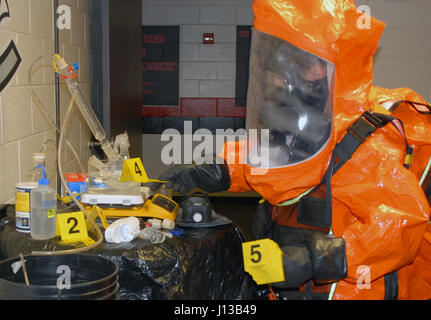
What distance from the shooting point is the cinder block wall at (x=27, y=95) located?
160 cm

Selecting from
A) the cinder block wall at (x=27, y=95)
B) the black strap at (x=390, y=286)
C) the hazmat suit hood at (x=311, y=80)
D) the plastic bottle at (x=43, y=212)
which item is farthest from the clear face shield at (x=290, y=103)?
the cinder block wall at (x=27, y=95)

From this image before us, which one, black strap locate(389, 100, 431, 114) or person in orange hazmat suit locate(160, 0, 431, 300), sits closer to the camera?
person in orange hazmat suit locate(160, 0, 431, 300)

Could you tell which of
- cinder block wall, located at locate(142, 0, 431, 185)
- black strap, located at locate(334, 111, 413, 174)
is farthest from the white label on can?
cinder block wall, located at locate(142, 0, 431, 185)

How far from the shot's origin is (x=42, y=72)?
6.49ft

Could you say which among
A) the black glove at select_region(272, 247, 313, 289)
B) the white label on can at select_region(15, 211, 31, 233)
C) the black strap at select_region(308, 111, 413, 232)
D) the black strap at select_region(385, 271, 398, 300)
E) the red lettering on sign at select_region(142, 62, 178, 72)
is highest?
the red lettering on sign at select_region(142, 62, 178, 72)

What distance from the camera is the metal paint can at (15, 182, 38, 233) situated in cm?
129

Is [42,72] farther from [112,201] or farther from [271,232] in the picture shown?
[271,232]

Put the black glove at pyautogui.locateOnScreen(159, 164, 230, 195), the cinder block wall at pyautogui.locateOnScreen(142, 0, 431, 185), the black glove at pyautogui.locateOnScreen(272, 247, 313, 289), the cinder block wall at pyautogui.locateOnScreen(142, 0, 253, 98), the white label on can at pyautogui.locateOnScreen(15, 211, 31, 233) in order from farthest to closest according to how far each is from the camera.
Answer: the cinder block wall at pyautogui.locateOnScreen(142, 0, 253, 98), the cinder block wall at pyautogui.locateOnScreen(142, 0, 431, 185), the black glove at pyautogui.locateOnScreen(159, 164, 230, 195), the white label on can at pyautogui.locateOnScreen(15, 211, 31, 233), the black glove at pyautogui.locateOnScreen(272, 247, 313, 289)

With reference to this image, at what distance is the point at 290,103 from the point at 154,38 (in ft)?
10.5

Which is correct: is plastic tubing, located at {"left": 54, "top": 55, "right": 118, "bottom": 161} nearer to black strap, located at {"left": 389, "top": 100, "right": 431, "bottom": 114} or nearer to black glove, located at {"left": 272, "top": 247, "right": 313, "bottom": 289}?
black glove, located at {"left": 272, "top": 247, "right": 313, "bottom": 289}

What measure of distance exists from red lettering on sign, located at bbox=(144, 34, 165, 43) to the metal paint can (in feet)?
10.4

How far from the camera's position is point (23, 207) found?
4.25ft

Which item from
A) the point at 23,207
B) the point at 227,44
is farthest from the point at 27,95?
the point at 227,44

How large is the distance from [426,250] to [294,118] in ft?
2.12
